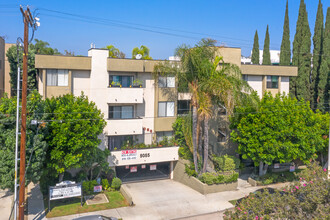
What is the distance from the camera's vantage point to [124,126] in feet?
88.0

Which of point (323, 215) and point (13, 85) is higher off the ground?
point (13, 85)

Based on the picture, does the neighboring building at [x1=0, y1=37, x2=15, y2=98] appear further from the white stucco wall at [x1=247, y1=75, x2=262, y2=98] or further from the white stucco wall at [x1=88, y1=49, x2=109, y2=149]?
the white stucco wall at [x1=247, y1=75, x2=262, y2=98]

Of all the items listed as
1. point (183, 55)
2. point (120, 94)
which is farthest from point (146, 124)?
point (183, 55)

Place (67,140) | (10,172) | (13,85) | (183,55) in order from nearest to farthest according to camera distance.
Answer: (10,172) < (67,140) < (183,55) < (13,85)

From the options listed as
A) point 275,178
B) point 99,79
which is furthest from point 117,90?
point 275,178

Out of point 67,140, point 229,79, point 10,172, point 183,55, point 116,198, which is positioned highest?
point 183,55

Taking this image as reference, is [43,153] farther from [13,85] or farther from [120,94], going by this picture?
[13,85]

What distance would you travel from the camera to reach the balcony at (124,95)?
26664 millimetres

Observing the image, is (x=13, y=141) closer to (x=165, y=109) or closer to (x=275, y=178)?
(x=165, y=109)

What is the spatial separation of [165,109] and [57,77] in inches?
390

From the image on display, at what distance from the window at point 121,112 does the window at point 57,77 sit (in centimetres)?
448

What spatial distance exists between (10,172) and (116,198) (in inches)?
326

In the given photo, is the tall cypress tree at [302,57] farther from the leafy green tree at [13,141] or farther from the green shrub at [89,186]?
the leafy green tree at [13,141]

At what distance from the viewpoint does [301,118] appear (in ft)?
88.1
